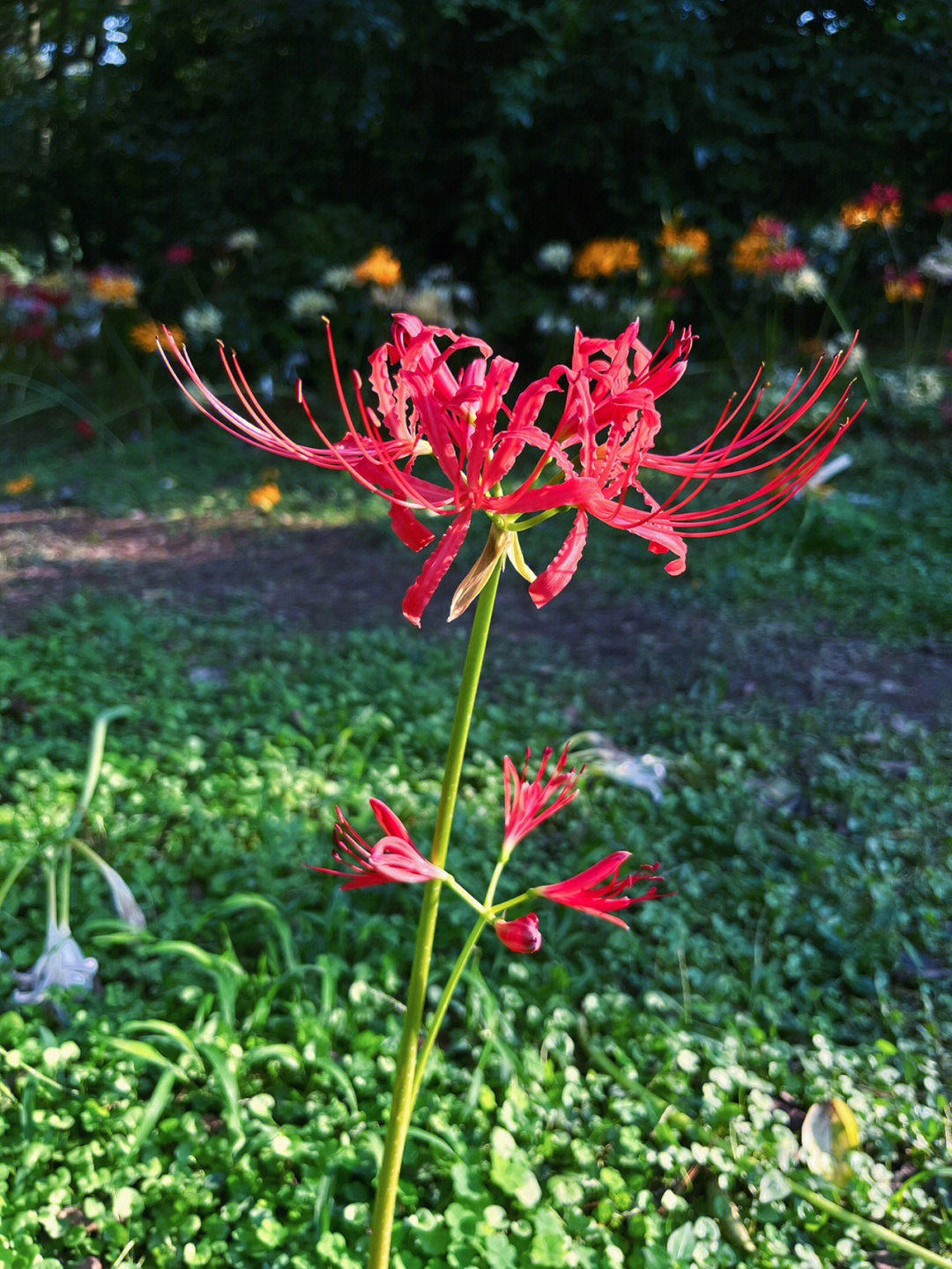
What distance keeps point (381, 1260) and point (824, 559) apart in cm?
358

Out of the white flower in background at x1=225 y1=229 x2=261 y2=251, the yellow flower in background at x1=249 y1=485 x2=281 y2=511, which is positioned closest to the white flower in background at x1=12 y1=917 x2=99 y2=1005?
the yellow flower in background at x1=249 y1=485 x2=281 y2=511

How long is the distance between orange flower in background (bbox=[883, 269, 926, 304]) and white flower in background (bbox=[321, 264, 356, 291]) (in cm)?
282

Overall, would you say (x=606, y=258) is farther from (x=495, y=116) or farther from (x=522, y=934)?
(x=522, y=934)

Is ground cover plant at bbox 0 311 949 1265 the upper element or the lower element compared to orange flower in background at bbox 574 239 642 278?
lower

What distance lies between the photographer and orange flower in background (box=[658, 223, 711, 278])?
15.9 feet

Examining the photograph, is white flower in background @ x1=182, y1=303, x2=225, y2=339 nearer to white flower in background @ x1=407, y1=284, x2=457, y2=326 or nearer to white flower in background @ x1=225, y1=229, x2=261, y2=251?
white flower in background @ x1=225, y1=229, x2=261, y2=251

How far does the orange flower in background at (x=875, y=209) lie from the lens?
468 centimetres

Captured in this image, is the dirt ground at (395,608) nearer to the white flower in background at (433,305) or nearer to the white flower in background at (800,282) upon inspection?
the white flower in background at (433,305)

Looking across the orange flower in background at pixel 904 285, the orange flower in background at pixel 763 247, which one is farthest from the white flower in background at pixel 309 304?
the orange flower in background at pixel 904 285

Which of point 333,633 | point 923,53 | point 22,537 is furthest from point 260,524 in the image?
point 923,53

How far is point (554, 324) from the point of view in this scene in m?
5.53

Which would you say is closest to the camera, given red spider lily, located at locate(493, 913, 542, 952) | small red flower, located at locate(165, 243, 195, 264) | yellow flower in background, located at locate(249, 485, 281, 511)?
red spider lily, located at locate(493, 913, 542, 952)

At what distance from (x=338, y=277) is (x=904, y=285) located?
9.60ft

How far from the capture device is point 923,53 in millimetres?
5230
